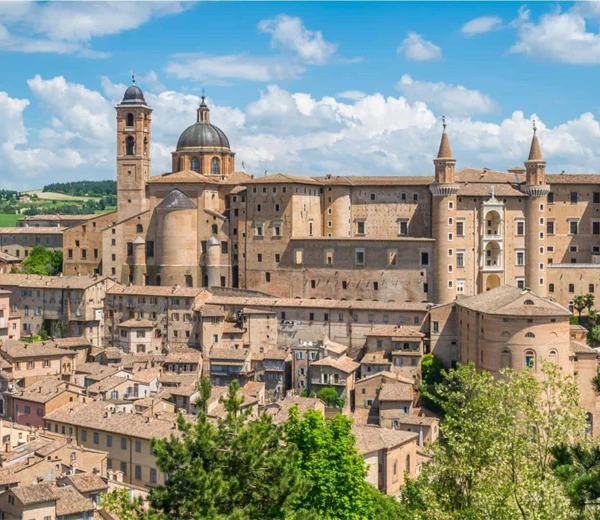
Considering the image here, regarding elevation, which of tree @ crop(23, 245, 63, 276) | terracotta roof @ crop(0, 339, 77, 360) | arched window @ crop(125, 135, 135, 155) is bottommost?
terracotta roof @ crop(0, 339, 77, 360)

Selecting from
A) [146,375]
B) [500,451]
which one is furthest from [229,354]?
[500,451]

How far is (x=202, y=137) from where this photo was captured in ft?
283

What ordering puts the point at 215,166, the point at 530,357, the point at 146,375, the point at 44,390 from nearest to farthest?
the point at 530,357, the point at 44,390, the point at 146,375, the point at 215,166

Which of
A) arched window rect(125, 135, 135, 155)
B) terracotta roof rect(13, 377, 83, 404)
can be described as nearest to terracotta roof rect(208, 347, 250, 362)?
terracotta roof rect(13, 377, 83, 404)

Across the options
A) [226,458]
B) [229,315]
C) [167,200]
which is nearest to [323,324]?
[229,315]

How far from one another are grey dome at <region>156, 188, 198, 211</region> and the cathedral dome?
39.4ft

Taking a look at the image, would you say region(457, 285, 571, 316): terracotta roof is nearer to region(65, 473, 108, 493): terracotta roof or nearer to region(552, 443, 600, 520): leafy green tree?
region(65, 473, 108, 493): terracotta roof

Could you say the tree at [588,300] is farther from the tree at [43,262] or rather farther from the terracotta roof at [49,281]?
the tree at [43,262]

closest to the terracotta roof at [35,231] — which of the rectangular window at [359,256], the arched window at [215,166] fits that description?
the arched window at [215,166]

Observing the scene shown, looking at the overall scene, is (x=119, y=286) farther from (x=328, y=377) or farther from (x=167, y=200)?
(x=328, y=377)

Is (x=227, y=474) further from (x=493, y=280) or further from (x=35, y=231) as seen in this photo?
(x=35, y=231)

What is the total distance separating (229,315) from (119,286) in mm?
9401

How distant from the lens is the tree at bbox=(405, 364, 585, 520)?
→ 1927 cm

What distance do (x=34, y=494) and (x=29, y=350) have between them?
2543 centimetres
